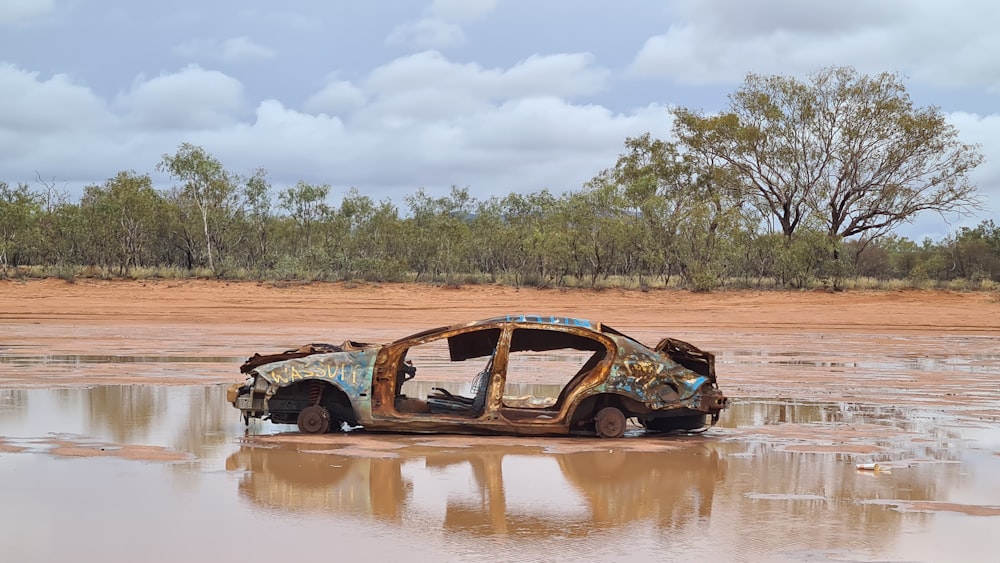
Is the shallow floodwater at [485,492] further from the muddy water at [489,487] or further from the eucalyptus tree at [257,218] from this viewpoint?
the eucalyptus tree at [257,218]

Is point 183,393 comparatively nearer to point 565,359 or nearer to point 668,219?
point 565,359

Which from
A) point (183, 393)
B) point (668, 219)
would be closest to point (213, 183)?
point (668, 219)

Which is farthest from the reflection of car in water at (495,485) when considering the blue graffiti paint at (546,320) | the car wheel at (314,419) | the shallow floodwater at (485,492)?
the blue graffiti paint at (546,320)

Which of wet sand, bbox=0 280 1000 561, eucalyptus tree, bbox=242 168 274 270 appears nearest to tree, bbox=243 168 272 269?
eucalyptus tree, bbox=242 168 274 270

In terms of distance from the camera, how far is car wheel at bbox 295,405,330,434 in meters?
11.4

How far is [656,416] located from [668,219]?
3200 centimetres

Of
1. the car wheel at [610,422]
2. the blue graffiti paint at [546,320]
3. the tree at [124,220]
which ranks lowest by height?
the car wheel at [610,422]

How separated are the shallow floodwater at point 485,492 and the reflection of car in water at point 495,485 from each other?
0.03 m

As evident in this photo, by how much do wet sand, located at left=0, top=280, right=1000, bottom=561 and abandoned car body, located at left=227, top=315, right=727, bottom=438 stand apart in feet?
0.79

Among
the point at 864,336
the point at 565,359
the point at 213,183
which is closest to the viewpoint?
the point at 565,359

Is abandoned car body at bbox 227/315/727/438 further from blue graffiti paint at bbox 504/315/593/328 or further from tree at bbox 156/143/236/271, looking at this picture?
tree at bbox 156/143/236/271

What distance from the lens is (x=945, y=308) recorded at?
117ft

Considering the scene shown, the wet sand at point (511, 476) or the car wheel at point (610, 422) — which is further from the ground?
the car wheel at point (610, 422)

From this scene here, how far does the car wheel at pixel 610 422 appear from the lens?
37.6 feet
